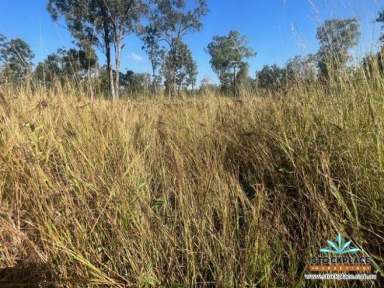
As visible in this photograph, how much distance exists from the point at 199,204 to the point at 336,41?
1.84 m

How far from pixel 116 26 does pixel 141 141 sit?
61.6ft

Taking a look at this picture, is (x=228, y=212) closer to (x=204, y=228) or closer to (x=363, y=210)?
(x=204, y=228)

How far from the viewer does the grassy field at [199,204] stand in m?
1.04

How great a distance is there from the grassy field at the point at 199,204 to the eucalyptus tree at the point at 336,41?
0.23 metres

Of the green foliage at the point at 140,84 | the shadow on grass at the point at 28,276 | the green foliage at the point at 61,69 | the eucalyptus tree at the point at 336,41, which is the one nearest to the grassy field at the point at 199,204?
the shadow on grass at the point at 28,276

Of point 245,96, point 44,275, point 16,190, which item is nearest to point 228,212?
point 44,275

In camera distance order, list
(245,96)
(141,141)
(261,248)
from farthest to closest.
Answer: (245,96)
(141,141)
(261,248)

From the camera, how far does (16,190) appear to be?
4.67 feet
